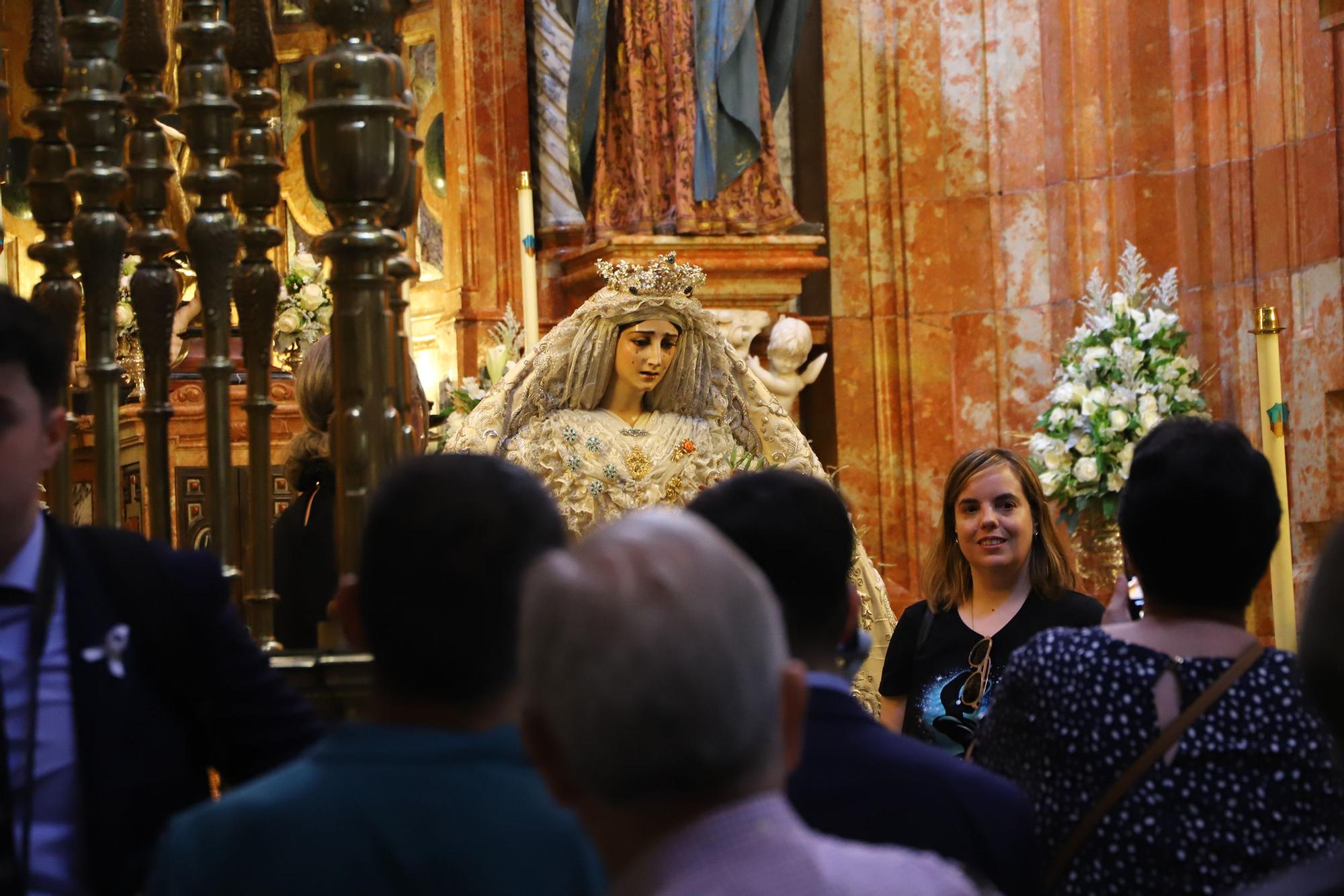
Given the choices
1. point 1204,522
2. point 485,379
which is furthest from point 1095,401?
point 1204,522

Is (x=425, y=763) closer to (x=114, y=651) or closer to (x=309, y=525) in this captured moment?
(x=114, y=651)

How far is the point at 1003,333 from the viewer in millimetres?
8516

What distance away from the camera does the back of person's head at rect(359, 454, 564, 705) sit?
172cm

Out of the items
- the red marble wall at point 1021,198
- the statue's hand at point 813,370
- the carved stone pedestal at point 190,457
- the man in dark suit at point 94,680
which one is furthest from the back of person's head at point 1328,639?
the statue's hand at point 813,370

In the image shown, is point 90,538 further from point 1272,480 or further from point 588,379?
point 588,379

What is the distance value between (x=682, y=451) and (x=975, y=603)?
1.86 metres

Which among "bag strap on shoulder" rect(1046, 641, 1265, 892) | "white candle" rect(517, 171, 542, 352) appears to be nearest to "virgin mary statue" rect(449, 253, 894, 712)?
"white candle" rect(517, 171, 542, 352)

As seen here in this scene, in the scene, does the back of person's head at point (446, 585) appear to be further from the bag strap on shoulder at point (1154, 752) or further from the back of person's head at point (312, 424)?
the back of person's head at point (312, 424)

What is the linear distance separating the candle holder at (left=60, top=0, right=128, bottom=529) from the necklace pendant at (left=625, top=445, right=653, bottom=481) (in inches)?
133

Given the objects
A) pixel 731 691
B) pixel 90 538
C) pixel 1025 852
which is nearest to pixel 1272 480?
pixel 1025 852

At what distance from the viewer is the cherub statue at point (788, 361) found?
8.13m

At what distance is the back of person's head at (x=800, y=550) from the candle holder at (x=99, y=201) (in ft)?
2.87

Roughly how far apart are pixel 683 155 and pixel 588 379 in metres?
2.27

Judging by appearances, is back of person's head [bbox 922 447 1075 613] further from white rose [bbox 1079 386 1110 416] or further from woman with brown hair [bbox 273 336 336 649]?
white rose [bbox 1079 386 1110 416]
